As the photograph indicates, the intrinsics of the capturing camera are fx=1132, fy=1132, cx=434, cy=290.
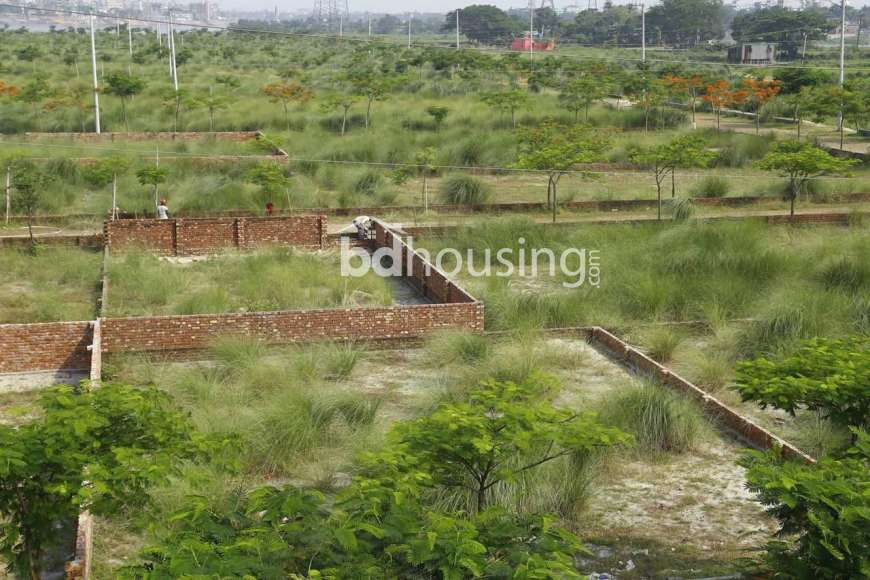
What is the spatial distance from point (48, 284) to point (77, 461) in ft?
42.0

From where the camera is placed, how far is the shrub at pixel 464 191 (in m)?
27.3

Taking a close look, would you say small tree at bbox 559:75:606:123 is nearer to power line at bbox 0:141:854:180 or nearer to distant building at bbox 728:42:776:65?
power line at bbox 0:141:854:180

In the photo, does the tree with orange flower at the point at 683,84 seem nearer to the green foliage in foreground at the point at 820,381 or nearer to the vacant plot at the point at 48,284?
the vacant plot at the point at 48,284

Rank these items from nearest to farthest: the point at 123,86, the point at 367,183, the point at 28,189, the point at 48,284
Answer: the point at 48,284
the point at 28,189
the point at 367,183
the point at 123,86

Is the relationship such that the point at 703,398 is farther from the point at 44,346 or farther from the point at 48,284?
the point at 48,284

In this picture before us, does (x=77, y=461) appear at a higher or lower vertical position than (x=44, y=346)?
higher

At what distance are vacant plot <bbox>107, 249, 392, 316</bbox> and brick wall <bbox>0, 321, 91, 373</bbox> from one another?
1.84 meters

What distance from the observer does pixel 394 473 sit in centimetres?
757

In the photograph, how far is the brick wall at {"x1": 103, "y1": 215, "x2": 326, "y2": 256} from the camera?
2188 cm

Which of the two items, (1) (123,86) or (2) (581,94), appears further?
(2) (581,94)

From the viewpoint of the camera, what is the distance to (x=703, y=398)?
13.4 metres

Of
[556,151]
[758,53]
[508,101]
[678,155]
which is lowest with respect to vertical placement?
[678,155]

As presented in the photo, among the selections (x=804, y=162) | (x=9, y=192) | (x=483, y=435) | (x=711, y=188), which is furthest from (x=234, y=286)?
(x=711, y=188)

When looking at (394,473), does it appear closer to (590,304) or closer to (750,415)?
(750,415)
